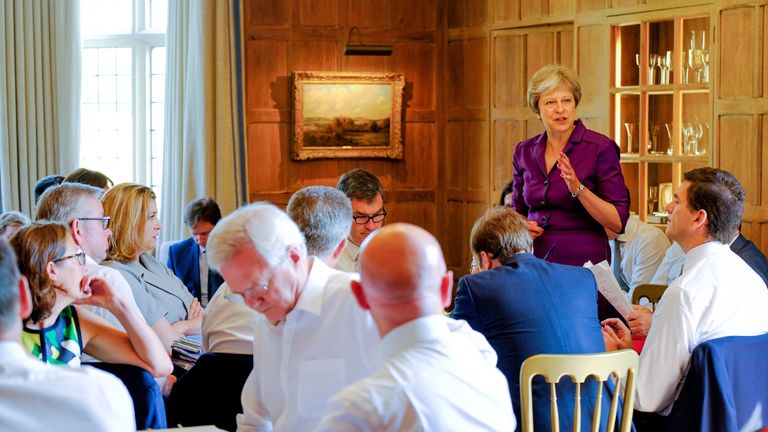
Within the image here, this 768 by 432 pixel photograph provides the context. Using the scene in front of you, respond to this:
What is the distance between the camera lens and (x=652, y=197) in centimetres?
709

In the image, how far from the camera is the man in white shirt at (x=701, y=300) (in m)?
3.46

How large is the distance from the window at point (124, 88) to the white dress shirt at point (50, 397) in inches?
270

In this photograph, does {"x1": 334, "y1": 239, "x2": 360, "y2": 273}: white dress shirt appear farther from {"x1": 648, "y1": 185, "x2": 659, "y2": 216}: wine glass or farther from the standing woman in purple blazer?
{"x1": 648, "y1": 185, "x2": 659, "y2": 216}: wine glass

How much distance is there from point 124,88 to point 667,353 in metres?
6.39

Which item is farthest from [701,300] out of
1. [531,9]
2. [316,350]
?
[531,9]

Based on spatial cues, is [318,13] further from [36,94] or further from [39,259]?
[39,259]

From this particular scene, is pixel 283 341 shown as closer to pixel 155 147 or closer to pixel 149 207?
pixel 149 207

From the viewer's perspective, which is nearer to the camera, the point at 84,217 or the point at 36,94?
the point at 84,217

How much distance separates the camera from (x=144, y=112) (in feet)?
28.6

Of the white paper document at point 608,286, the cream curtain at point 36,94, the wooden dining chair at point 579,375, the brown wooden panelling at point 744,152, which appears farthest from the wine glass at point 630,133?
the cream curtain at point 36,94

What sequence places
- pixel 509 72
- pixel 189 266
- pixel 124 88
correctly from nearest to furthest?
pixel 189 266, pixel 509 72, pixel 124 88

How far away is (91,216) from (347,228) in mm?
1156

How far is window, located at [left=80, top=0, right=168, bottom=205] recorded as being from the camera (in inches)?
341

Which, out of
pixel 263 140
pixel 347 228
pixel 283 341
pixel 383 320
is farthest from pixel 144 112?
pixel 383 320
